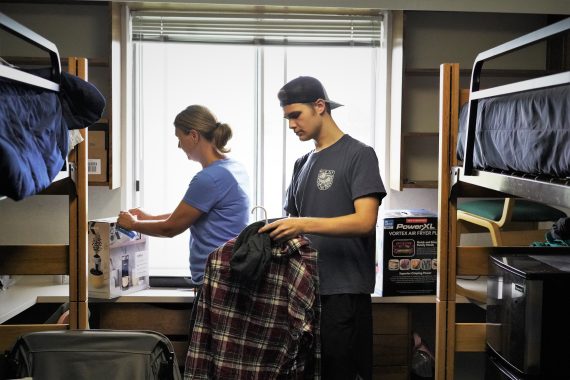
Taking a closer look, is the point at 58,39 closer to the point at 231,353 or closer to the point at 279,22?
the point at 279,22

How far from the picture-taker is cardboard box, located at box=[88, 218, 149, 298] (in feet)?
10.3

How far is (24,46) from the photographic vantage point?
3.65 meters

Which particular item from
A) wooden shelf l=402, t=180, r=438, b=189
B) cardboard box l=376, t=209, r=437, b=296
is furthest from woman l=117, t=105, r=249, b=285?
wooden shelf l=402, t=180, r=438, b=189

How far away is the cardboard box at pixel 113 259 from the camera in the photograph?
314cm

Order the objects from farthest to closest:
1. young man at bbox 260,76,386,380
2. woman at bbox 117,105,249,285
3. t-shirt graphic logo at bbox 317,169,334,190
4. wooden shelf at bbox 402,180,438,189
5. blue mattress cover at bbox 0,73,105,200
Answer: wooden shelf at bbox 402,180,438,189
woman at bbox 117,105,249,285
t-shirt graphic logo at bbox 317,169,334,190
young man at bbox 260,76,386,380
blue mattress cover at bbox 0,73,105,200

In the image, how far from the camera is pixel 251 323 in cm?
219

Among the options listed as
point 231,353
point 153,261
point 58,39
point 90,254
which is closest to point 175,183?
point 153,261

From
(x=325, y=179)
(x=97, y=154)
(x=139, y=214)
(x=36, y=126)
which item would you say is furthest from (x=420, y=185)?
(x=36, y=126)

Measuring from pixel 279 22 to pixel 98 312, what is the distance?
1.78m

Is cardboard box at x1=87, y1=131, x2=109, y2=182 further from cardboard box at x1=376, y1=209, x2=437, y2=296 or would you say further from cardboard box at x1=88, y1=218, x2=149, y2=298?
cardboard box at x1=376, y1=209, x2=437, y2=296

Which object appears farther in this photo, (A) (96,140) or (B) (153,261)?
(B) (153,261)

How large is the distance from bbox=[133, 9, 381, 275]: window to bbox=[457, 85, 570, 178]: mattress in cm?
162

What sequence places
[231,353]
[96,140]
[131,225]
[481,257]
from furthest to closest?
[96,140], [131,225], [481,257], [231,353]

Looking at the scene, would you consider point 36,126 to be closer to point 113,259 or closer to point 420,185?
point 113,259
